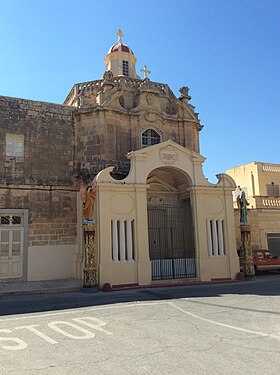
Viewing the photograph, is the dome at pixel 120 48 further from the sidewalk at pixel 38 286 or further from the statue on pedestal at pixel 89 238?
the sidewalk at pixel 38 286

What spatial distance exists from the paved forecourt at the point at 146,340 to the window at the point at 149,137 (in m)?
10.4

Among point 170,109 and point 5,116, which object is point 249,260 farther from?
point 5,116

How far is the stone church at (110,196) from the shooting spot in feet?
47.6

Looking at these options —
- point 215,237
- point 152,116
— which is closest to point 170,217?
point 215,237

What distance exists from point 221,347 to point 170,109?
52.0ft

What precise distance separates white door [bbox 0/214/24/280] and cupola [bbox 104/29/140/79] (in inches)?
479

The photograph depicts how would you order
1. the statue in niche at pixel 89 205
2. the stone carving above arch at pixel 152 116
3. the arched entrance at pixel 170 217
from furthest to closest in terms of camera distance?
the stone carving above arch at pixel 152 116 < the arched entrance at pixel 170 217 < the statue in niche at pixel 89 205

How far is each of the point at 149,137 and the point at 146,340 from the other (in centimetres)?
1357

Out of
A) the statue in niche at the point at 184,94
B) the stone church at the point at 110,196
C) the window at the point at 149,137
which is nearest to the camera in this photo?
the stone church at the point at 110,196

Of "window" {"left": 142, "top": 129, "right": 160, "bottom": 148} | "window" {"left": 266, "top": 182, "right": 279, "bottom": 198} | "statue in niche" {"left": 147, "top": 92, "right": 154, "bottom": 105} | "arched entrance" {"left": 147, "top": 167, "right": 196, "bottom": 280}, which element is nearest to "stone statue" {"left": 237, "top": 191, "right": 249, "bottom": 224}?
"arched entrance" {"left": 147, "top": 167, "right": 196, "bottom": 280}

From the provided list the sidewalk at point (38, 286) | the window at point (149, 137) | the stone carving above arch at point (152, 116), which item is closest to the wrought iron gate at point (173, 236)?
the window at point (149, 137)

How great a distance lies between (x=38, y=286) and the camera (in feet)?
45.5

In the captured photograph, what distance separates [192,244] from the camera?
16.1m

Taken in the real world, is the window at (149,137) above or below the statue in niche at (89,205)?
above
